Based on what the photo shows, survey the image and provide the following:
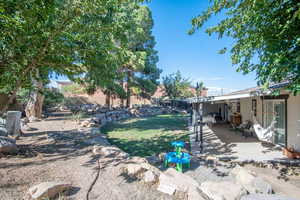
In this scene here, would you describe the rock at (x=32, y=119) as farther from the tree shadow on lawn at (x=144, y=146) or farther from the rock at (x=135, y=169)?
the rock at (x=135, y=169)

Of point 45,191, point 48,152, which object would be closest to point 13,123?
point 48,152

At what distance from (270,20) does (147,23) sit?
804 inches

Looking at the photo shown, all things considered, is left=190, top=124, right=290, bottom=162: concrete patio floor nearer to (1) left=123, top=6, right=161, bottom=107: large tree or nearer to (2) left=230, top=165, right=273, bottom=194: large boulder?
(2) left=230, top=165, right=273, bottom=194: large boulder

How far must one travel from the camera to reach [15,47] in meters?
3.86

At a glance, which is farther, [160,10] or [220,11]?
[160,10]

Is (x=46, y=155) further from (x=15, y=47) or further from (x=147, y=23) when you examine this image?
(x=147, y=23)

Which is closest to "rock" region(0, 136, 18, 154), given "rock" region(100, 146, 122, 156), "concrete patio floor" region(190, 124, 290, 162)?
"rock" region(100, 146, 122, 156)

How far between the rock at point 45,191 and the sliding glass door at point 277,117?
7738 millimetres

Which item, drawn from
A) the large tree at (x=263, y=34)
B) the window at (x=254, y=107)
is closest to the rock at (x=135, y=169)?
the large tree at (x=263, y=34)

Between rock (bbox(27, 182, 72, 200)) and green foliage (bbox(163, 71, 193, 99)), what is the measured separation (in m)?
31.0

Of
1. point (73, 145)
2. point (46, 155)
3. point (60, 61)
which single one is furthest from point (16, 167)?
point (60, 61)

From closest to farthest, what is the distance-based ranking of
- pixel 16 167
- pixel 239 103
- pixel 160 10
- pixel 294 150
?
pixel 16 167
pixel 294 150
pixel 160 10
pixel 239 103

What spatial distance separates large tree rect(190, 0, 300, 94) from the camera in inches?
124

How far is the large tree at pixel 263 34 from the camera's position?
3.15 metres
